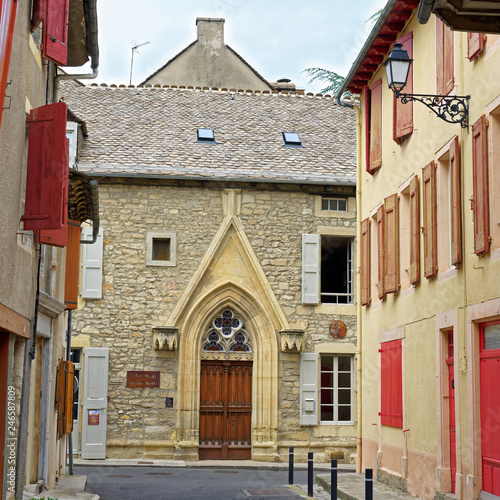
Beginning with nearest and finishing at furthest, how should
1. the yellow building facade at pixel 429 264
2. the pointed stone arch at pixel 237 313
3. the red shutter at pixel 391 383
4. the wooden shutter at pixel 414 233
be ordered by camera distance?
the yellow building facade at pixel 429 264 → the wooden shutter at pixel 414 233 → the red shutter at pixel 391 383 → the pointed stone arch at pixel 237 313

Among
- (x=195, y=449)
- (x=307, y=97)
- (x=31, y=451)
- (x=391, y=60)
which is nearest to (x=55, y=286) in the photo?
(x=31, y=451)

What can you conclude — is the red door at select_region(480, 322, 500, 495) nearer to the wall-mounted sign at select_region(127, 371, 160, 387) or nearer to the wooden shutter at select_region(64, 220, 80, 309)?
the wooden shutter at select_region(64, 220, 80, 309)

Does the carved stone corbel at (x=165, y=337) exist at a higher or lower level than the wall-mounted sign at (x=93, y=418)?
Answer: higher

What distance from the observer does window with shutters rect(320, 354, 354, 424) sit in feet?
64.2

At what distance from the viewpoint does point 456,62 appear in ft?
34.3

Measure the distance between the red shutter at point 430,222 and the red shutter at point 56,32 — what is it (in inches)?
186

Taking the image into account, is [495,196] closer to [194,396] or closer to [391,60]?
[391,60]

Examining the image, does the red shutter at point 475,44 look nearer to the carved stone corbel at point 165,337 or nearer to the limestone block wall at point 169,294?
the limestone block wall at point 169,294

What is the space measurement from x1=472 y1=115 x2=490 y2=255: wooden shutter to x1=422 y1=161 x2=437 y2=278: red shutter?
1.49 meters

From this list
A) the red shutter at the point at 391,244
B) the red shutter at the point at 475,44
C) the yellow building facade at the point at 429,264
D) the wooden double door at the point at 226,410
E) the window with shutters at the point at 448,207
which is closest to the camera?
the yellow building facade at the point at 429,264

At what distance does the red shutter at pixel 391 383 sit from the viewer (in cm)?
1277

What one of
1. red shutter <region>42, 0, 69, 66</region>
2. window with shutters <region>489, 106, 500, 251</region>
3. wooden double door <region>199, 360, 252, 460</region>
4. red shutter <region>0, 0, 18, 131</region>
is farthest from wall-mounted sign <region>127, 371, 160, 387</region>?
red shutter <region>0, 0, 18, 131</region>

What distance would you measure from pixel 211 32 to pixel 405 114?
45.8 ft

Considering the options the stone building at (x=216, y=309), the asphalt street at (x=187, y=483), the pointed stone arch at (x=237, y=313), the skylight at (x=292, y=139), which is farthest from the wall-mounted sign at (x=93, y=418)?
the skylight at (x=292, y=139)
